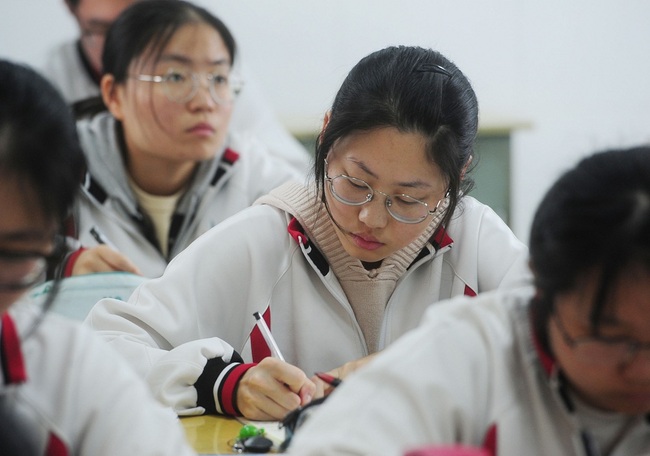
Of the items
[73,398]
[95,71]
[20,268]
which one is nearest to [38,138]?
[20,268]

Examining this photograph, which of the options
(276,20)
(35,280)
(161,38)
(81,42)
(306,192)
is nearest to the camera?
(35,280)

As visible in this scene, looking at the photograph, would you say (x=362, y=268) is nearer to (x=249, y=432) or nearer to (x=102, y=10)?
(x=249, y=432)

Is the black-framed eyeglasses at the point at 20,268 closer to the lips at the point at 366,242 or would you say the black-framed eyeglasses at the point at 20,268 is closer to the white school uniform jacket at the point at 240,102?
the lips at the point at 366,242

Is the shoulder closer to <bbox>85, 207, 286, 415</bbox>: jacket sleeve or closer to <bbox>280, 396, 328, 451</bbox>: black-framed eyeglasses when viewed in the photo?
<bbox>280, 396, 328, 451</bbox>: black-framed eyeglasses

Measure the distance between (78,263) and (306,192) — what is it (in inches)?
26.2

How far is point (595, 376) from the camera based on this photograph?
0.89 meters

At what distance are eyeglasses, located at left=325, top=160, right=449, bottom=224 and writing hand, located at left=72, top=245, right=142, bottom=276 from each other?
0.75 m

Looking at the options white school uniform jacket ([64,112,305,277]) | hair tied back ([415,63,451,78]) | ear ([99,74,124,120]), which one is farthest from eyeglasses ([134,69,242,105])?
hair tied back ([415,63,451,78])

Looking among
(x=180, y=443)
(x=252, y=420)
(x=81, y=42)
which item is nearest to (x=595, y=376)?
(x=180, y=443)

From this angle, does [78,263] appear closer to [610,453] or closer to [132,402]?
[132,402]

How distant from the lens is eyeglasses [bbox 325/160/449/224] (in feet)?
4.96

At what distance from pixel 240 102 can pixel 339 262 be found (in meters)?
1.80

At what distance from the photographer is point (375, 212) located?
152cm

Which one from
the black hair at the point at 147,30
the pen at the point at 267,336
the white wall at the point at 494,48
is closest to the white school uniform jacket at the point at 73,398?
the pen at the point at 267,336
